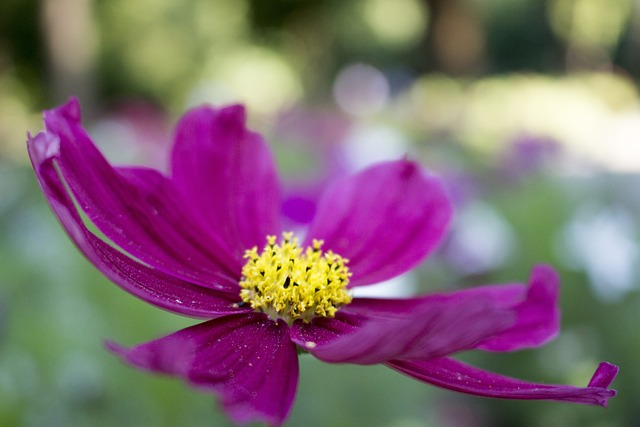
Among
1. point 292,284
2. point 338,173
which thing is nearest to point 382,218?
point 292,284

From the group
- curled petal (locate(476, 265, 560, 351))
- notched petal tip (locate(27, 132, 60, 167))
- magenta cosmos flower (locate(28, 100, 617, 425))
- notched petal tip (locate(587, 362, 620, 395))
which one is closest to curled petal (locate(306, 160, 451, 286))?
magenta cosmos flower (locate(28, 100, 617, 425))

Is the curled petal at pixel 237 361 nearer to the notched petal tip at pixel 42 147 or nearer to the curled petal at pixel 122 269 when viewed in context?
the curled petal at pixel 122 269

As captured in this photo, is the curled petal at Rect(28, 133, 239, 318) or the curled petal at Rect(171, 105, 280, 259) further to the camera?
the curled petal at Rect(171, 105, 280, 259)

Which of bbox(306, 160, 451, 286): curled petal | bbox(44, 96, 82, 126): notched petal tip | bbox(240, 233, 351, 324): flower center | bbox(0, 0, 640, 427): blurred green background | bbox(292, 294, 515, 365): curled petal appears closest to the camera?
bbox(292, 294, 515, 365): curled petal

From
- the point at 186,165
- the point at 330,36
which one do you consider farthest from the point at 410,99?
the point at 186,165

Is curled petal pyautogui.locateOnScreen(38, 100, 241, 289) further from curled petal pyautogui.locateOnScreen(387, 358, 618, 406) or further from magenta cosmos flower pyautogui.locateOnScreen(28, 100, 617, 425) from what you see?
curled petal pyautogui.locateOnScreen(387, 358, 618, 406)

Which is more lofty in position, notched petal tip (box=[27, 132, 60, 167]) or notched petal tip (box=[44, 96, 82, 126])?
notched petal tip (box=[44, 96, 82, 126])

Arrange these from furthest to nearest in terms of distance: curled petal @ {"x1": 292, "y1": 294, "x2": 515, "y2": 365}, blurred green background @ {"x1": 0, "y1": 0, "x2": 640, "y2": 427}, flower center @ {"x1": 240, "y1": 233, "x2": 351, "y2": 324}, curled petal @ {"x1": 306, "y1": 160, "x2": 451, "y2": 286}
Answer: blurred green background @ {"x1": 0, "y1": 0, "x2": 640, "y2": 427} < curled petal @ {"x1": 306, "y1": 160, "x2": 451, "y2": 286} < flower center @ {"x1": 240, "y1": 233, "x2": 351, "y2": 324} < curled petal @ {"x1": 292, "y1": 294, "x2": 515, "y2": 365}

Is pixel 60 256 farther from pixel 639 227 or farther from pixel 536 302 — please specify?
pixel 639 227

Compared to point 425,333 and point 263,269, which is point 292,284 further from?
point 425,333
